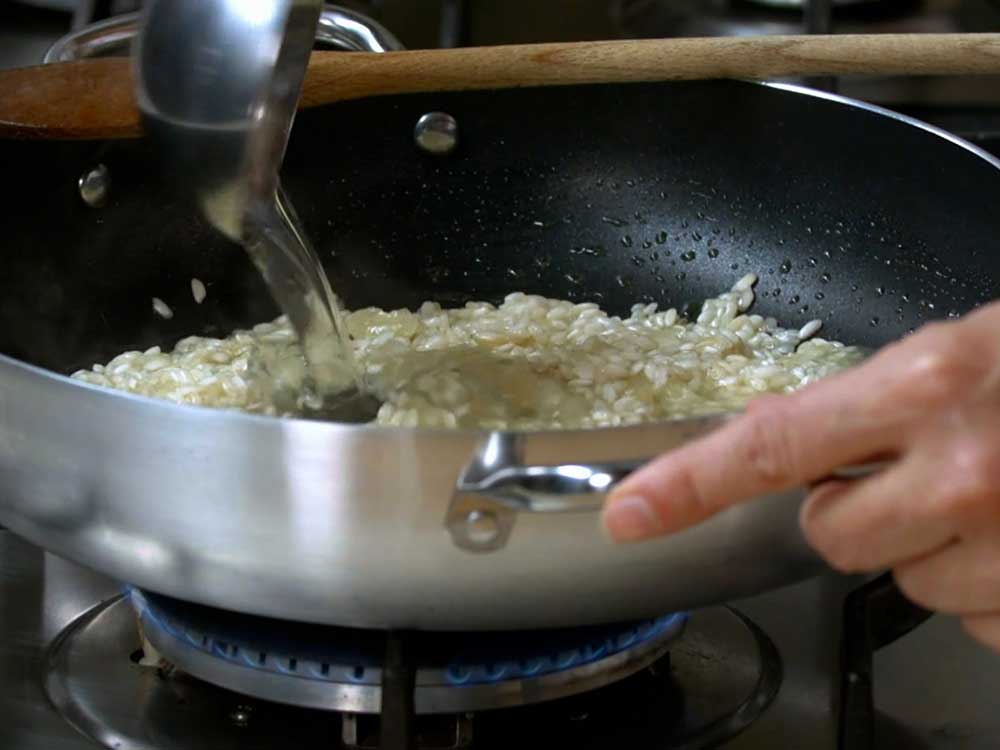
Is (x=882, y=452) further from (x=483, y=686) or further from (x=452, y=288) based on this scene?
(x=452, y=288)

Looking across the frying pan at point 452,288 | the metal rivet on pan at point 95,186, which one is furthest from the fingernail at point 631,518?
the metal rivet on pan at point 95,186

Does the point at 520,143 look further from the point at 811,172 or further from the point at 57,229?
the point at 57,229

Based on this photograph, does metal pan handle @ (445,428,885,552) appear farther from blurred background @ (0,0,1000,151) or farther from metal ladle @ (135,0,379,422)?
blurred background @ (0,0,1000,151)

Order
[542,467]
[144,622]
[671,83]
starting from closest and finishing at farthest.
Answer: [542,467]
[144,622]
[671,83]

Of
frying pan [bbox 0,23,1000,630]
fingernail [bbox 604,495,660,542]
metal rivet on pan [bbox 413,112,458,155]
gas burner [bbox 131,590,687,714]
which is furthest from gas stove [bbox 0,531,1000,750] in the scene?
metal rivet on pan [bbox 413,112,458,155]

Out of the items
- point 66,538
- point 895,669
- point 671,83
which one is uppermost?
point 671,83

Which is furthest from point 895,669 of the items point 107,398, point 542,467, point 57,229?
point 57,229

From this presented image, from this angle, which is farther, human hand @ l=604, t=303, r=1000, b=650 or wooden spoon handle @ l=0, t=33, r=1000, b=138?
wooden spoon handle @ l=0, t=33, r=1000, b=138
